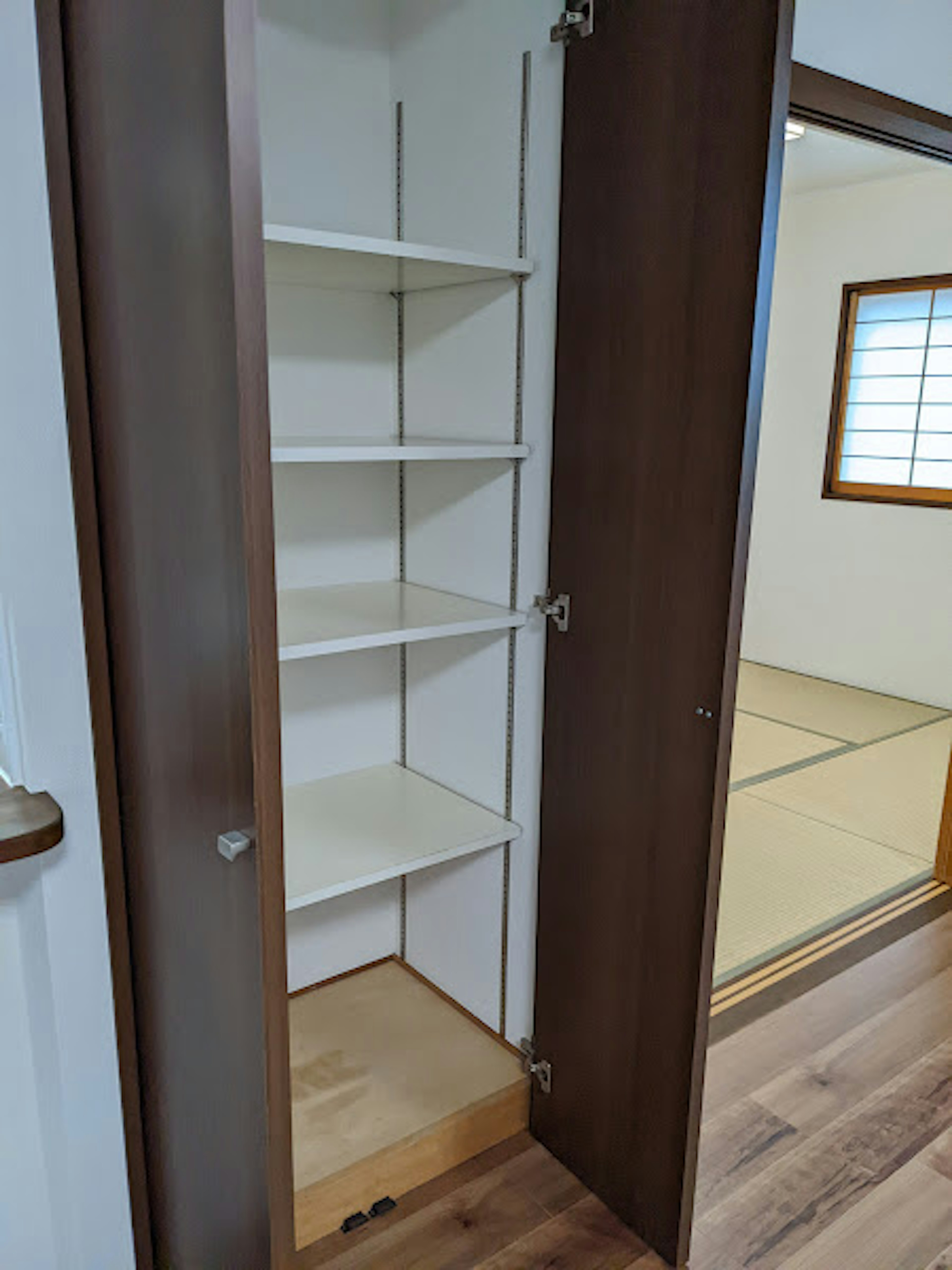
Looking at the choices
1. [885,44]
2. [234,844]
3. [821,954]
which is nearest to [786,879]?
[821,954]

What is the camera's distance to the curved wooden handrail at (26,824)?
130 cm

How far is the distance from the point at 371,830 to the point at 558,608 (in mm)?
564

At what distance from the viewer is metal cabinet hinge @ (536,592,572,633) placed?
1669mm

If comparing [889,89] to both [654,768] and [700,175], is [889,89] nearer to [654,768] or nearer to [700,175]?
[700,175]

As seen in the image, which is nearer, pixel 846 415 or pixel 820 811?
pixel 820 811

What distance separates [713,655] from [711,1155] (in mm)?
1135

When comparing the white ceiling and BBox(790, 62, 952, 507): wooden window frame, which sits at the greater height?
the white ceiling

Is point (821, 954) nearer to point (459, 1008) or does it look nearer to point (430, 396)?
point (459, 1008)

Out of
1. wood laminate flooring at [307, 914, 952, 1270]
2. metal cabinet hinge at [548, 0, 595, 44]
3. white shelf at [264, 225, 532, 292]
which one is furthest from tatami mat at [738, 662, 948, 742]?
metal cabinet hinge at [548, 0, 595, 44]

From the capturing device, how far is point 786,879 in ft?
9.80

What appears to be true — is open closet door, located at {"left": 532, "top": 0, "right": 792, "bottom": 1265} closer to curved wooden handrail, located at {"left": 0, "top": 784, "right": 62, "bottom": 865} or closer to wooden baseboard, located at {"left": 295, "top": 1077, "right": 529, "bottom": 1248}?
wooden baseboard, located at {"left": 295, "top": 1077, "right": 529, "bottom": 1248}

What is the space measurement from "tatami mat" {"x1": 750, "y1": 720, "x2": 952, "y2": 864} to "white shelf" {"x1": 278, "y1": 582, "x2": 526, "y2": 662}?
2.02 meters

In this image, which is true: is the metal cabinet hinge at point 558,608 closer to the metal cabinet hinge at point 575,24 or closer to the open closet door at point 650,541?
the open closet door at point 650,541

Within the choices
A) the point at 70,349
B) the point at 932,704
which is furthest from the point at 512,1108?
the point at 932,704
